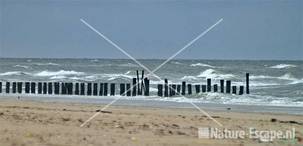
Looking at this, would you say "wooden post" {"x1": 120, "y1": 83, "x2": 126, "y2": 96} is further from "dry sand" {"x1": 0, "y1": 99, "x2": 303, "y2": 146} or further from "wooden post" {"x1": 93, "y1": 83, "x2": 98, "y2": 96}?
"dry sand" {"x1": 0, "y1": 99, "x2": 303, "y2": 146}

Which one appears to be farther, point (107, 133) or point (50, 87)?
point (50, 87)

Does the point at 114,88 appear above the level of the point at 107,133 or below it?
below

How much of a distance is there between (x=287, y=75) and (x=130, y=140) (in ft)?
119

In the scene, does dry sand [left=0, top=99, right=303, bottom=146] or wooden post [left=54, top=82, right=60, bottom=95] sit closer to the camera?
dry sand [left=0, top=99, right=303, bottom=146]

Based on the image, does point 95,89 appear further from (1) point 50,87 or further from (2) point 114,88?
(1) point 50,87

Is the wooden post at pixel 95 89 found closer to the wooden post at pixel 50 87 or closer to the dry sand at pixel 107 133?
the wooden post at pixel 50 87

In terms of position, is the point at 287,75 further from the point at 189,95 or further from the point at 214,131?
the point at 214,131

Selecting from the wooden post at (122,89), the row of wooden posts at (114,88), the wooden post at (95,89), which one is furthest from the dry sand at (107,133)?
the wooden post at (95,89)

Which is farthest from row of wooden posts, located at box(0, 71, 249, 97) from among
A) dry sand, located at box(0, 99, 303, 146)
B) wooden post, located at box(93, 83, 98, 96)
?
dry sand, located at box(0, 99, 303, 146)

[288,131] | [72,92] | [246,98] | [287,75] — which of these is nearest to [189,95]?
[246,98]

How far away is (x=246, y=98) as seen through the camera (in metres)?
23.4

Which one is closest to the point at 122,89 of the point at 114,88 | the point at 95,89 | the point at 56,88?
the point at 114,88

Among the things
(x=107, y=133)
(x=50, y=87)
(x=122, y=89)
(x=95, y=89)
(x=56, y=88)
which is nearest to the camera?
(x=107, y=133)

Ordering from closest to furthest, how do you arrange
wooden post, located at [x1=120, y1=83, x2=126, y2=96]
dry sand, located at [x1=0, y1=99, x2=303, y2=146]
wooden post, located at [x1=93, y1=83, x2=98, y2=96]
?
dry sand, located at [x1=0, y1=99, x2=303, y2=146], wooden post, located at [x1=120, y1=83, x2=126, y2=96], wooden post, located at [x1=93, y1=83, x2=98, y2=96]
